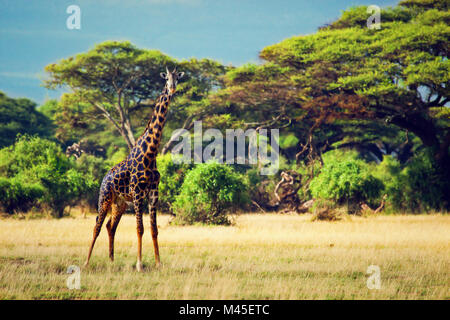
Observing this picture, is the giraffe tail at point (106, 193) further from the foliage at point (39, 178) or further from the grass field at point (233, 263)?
the foliage at point (39, 178)

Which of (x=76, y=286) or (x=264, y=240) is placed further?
(x=264, y=240)

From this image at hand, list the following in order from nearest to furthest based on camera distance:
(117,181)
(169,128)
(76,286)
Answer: (76,286) < (117,181) < (169,128)

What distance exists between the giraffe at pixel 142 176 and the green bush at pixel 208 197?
26.9 ft

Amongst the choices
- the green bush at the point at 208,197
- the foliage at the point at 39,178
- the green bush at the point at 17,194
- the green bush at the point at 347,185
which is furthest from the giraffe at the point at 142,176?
the green bush at the point at 347,185

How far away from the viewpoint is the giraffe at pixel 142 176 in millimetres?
9539

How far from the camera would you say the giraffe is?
9539mm

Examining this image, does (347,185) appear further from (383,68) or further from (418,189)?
(383,68)

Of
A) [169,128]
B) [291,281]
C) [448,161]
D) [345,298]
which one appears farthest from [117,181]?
[169,128]

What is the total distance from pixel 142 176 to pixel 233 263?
2.31 meters

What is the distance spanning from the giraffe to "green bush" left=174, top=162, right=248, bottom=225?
8.19m

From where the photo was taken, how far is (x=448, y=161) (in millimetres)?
26281

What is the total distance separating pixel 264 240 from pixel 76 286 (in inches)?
267
